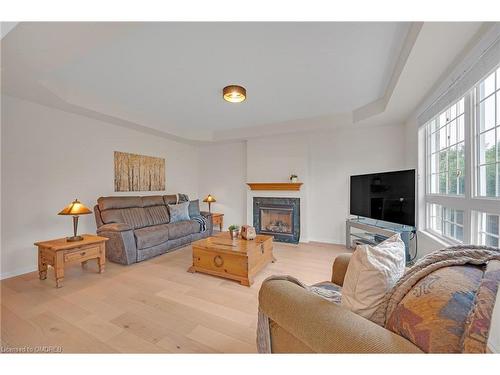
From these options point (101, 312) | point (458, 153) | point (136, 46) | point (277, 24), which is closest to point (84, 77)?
point (136, 46)

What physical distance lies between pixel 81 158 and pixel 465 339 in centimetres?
451

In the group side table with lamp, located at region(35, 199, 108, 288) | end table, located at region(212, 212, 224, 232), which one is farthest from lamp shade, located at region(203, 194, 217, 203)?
side table with lamp, located at region(35, 199, 108, 288)

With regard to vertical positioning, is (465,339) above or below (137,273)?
above

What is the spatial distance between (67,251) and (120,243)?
0.64 metres

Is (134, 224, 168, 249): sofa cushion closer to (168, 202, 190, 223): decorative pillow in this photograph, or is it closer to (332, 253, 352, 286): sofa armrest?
(168, 202, 190, 223): decorative pillow

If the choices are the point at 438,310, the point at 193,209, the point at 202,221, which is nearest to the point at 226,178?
the point at 193,209

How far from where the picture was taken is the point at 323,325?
2.82 ft

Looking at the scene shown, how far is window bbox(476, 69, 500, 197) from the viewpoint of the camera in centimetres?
164

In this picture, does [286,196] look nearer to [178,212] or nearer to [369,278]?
[178,212]

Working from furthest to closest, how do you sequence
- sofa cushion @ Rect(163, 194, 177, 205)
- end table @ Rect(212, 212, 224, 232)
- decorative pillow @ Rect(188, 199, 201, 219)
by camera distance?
end table @ Rect(212, 212, 224, 232), decorative pillow @ Rect(188, 199, 201, 219), sofa cushion @ Rect(163, 194, 177, 205)

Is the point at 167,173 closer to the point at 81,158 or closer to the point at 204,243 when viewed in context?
the point at 81,158

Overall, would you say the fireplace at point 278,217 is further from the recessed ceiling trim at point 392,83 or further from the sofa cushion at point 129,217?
the sofa cushion at point 129,217

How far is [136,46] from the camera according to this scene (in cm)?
196

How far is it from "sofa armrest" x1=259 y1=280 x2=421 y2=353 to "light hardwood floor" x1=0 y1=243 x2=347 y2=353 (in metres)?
0.74
